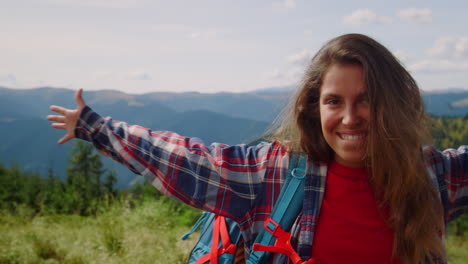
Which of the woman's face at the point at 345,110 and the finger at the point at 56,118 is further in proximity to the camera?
the finger at the point at 56,118

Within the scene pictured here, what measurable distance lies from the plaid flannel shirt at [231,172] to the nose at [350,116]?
0.24 meters

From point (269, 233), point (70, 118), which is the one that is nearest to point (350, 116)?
point (269, 233)

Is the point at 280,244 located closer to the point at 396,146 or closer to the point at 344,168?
the point at 344,168

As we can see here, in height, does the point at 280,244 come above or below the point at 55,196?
above

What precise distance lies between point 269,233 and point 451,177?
814 mm

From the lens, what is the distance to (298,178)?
1.46 m

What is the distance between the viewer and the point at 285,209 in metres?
1.42

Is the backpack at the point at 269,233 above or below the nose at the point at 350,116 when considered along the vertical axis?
below

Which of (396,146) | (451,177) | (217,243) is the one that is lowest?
(217,243)

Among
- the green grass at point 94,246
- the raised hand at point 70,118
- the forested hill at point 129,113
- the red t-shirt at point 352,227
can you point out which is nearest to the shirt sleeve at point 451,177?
the red t-shirt at point 352,227

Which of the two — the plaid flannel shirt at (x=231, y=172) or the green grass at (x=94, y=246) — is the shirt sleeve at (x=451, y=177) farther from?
the green grass at (x=94, y=246)

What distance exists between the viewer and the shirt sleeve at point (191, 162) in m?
1.48

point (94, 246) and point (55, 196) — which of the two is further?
point (55, 196)

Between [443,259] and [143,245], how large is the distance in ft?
8.76
